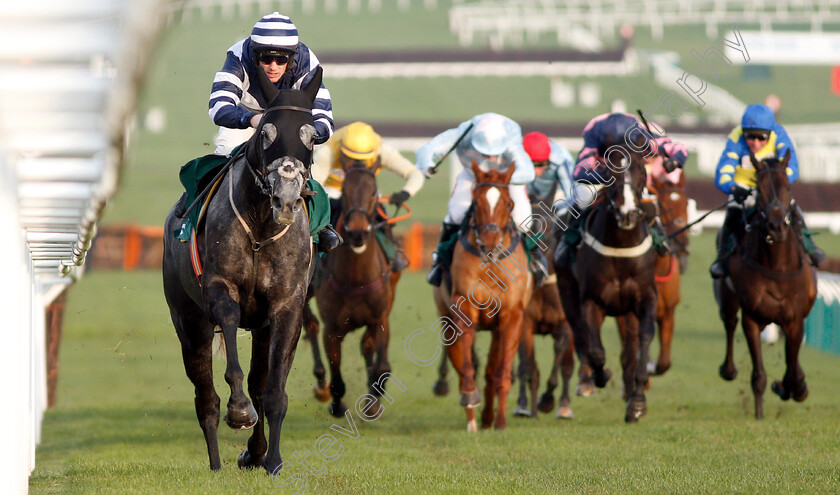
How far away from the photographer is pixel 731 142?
9.76 m

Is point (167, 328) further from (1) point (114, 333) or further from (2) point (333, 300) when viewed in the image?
(2) point (333, 300)

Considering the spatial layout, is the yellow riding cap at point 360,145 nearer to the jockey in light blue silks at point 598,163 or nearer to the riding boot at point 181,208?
the jockey in light blue silks at point 598,163

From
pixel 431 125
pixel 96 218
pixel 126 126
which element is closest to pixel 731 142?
pixel 96 218

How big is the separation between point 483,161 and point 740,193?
188cm

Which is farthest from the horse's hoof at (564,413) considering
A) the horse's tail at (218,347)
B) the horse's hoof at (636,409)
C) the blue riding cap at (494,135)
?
the horse's tail at (218,347)

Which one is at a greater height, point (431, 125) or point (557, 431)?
point (557, 431)

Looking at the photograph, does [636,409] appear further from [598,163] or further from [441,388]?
[441,388]

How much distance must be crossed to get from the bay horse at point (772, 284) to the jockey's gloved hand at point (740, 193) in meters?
0.15

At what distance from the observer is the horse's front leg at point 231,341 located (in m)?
5.59

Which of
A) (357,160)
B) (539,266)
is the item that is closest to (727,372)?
(539,266)

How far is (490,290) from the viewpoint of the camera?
877 cm

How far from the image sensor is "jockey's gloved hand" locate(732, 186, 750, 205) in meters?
9.34

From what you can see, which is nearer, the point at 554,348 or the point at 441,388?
the point at 554,348

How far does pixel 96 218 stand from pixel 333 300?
418 centimetres
